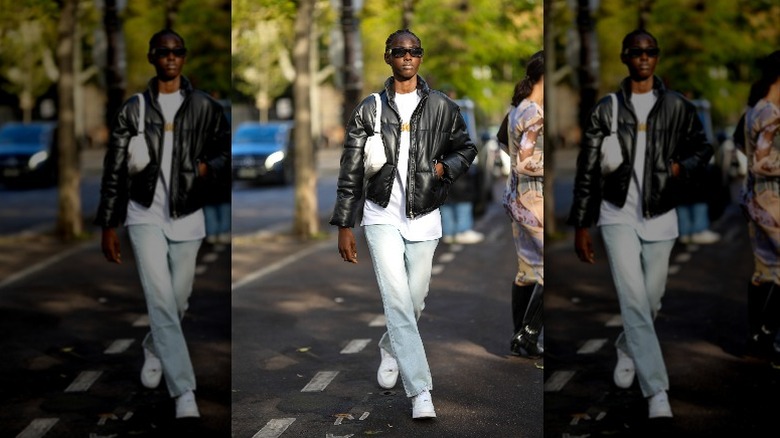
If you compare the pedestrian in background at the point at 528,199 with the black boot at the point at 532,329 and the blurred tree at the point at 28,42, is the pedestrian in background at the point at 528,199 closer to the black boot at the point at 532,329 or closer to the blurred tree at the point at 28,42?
the black boot at the point at 532,329

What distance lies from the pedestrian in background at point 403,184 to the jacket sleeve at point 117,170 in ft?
3.24

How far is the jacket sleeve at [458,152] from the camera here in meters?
6.52

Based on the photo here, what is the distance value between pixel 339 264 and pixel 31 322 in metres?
6.74

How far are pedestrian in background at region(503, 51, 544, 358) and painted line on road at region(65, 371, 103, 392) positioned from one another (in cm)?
233

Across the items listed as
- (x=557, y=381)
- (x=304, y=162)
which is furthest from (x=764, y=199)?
(x=304, y=162)

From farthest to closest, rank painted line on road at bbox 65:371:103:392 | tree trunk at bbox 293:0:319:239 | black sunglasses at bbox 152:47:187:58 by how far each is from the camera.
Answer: tree trunk at bbox 293:0:319:239 < painted line on road at bbox 65:371:103:392 < black sunglasses at bbox 152:47:187:58

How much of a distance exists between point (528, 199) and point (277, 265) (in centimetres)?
663

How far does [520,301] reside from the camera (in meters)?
7.76

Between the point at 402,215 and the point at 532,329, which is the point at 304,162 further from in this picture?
the point at 402,215

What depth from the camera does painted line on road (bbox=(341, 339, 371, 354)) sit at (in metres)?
8.11

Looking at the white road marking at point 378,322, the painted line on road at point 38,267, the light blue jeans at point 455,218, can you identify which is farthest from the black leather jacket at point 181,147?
the light blue jeans at point 455,218

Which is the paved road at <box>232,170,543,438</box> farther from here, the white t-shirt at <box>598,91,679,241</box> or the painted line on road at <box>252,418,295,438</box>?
the white t-shirt at <box>598,91,679,241</box>

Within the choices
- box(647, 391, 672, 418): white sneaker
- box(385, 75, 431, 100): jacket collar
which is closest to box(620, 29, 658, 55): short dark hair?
box(385, 75, 431, 100): jacket collar

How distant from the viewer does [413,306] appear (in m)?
6.74
